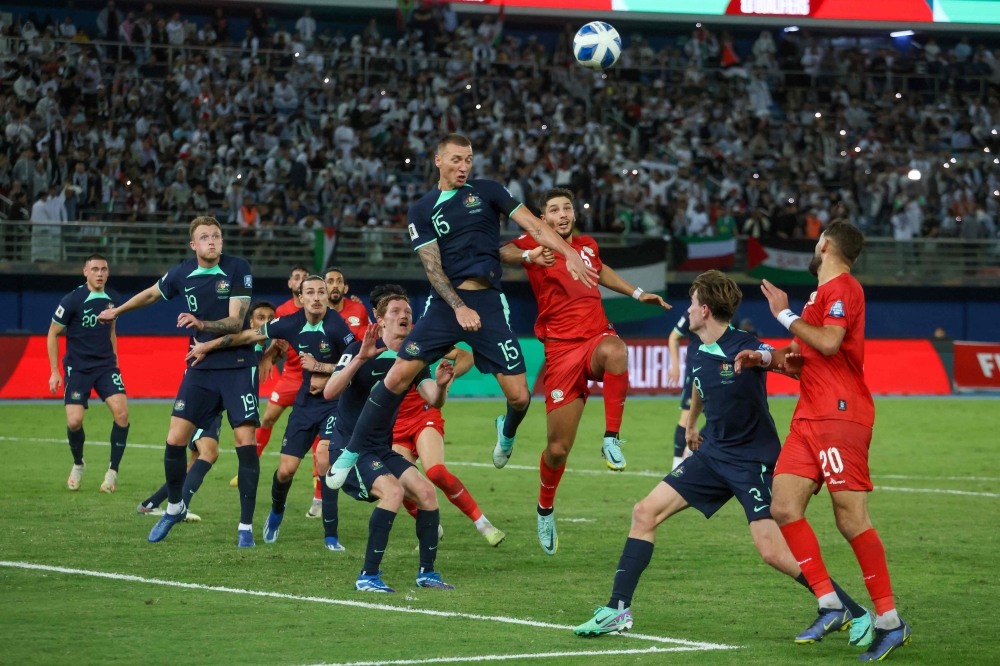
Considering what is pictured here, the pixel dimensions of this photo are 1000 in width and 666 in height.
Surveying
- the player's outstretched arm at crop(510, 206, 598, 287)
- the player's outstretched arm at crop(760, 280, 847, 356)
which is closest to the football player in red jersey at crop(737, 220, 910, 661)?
the player's outstretched arm at crop(760, 280, 847, 356)

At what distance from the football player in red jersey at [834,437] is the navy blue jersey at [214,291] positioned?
536 cm

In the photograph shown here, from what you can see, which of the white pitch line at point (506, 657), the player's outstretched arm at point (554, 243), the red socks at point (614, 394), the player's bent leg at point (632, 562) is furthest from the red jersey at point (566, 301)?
the white pitch line at point (506, 657)

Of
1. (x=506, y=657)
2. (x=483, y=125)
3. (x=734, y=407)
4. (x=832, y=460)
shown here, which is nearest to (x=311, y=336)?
(x=734, y=407)

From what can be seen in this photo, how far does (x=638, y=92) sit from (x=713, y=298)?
95.1 feet

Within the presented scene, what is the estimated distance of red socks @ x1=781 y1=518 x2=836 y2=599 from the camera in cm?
733

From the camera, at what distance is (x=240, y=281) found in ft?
36.9

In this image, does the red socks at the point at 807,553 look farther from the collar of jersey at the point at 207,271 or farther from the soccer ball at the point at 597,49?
the soccer ball at the point at 597,49

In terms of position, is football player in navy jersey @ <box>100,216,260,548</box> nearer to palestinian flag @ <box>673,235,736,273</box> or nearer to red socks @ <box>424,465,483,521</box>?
red socks @ <box>424,465,483,521</box>

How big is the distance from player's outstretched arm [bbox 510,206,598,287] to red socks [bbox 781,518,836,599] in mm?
2192

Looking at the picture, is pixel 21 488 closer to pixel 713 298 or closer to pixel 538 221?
pixel 538 221

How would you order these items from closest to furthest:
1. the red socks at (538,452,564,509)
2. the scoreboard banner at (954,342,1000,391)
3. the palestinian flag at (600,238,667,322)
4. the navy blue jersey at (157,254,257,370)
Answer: the red socks at (538,452,564,509)
the navy blue jersey at (157,254,257,370)
the scoreboard banner at (954,342,1000,391)
the palestinian flag at (600,238,667,322)

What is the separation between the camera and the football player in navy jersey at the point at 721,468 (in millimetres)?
7492

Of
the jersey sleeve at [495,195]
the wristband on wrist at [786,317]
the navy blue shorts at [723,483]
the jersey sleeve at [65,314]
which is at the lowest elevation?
the navy blue shorts at [723,483]

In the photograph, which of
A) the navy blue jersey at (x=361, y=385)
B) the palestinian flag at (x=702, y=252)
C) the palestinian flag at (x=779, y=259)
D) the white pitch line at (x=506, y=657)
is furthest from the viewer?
the palestinian flag at (x=779, y=259)
